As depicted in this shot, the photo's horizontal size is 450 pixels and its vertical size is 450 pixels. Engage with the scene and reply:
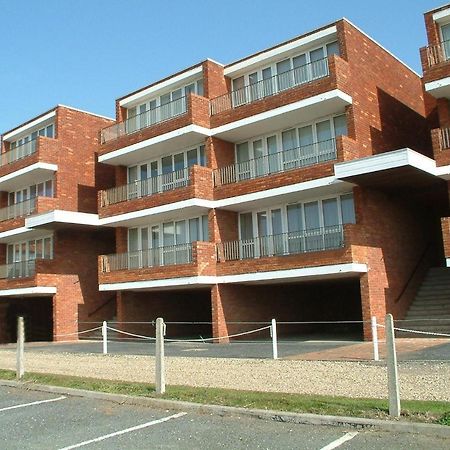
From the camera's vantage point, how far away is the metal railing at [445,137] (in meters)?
19.0

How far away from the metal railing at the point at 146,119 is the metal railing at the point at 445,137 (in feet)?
34.9

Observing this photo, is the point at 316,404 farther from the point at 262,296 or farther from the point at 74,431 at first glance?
the point at 262,296

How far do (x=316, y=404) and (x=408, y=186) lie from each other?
14.6 meters

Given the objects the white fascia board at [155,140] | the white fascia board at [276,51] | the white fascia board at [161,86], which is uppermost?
the white fascia board at [161,86]

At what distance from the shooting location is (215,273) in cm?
2252

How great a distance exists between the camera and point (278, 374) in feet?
38.1

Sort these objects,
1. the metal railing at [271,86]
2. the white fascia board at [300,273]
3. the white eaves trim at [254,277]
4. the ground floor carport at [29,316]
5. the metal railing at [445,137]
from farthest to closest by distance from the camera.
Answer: the ground floor carport at [29,316] → the metal railing at [271,86] → the metal railing at [445,137] → the white eaves trim at [254,277] → the white fascia board at [300,273]

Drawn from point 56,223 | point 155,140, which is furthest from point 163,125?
point 56,223

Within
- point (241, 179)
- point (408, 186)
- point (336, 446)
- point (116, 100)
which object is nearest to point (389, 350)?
point (336, 446)

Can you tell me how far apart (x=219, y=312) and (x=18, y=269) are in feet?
Result: 45.1

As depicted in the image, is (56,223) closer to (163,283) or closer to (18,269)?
(18,269)

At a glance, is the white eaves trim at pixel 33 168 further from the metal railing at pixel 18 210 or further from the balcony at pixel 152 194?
the balcony at pixel 152 194

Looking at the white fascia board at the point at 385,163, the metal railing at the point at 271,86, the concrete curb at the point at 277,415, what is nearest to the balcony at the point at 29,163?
the metal railing at the point at 271,86

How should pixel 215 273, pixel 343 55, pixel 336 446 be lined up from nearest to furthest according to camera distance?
pixel 336 446, pixel 343 55, pixel 215 273
